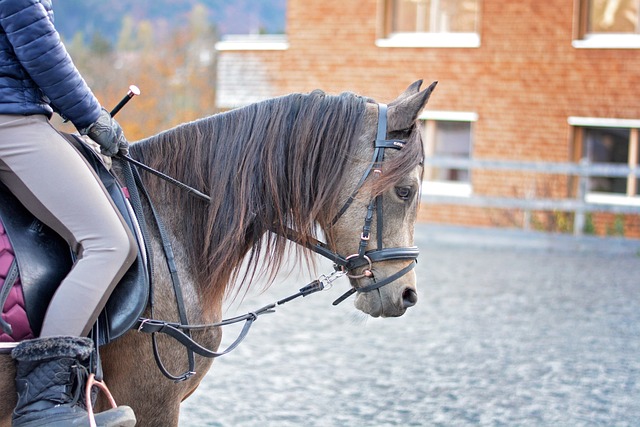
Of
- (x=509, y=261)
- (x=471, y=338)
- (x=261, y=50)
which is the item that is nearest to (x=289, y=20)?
(x=261, y=50)

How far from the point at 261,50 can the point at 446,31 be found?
13.6 ft

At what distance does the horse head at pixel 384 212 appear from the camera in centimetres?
316

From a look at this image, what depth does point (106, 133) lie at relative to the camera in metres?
2.90

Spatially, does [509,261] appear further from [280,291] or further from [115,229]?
[115,229]

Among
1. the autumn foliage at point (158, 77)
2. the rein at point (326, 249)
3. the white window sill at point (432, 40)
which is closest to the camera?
the rein at point (326, 249)

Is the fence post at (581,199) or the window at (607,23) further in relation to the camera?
the window at (607,23)

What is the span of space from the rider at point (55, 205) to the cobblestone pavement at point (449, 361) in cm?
130

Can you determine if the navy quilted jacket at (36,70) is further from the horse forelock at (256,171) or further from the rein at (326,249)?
the horse forelock at (256,171)

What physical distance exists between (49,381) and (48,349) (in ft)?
0.37

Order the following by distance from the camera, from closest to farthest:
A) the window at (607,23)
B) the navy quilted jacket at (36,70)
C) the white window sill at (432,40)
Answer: the navy quilted jacket at (36,70) < the window at (607,23) < the white window sill at (432,40)

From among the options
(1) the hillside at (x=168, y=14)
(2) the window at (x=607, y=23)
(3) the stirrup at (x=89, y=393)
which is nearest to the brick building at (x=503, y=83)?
(2) the window at (x=607, y=23)

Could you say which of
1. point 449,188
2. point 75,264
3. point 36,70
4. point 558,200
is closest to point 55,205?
point 75,264

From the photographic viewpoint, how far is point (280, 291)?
400 inches

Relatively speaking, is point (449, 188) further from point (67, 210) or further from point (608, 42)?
point (67, 210)
